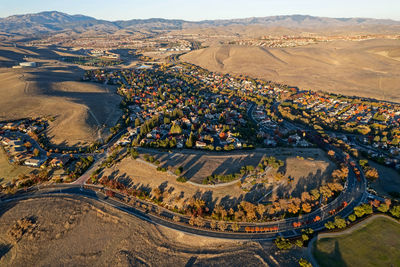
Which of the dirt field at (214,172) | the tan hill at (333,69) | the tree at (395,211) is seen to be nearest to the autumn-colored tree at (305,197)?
the dirt field at (214,172)

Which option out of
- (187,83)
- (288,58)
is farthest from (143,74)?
(288,58)

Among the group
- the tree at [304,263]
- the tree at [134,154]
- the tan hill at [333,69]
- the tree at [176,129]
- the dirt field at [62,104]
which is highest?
the tan hill at [333,69]

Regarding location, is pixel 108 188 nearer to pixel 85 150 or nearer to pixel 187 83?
pixel 85 150

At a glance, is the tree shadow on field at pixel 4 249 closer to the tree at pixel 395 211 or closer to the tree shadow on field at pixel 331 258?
the tree shadow on field at pixel 331 258

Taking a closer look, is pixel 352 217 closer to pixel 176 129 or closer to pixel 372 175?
pixel 372 175

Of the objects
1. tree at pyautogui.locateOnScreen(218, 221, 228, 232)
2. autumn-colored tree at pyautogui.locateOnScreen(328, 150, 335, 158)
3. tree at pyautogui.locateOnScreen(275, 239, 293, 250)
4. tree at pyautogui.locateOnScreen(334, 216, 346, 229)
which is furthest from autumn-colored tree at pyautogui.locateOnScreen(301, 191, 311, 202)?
autumn-colored tree at pyautogui.locateOnScreen(328, 150, 335, 158)

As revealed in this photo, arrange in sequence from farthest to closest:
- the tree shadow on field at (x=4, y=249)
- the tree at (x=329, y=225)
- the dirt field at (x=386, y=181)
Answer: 1. the dirt field at (x=386, y=181)
2. the tree at (x=329, y=225)
3. the tree shadow on field at (x=4, y=249)

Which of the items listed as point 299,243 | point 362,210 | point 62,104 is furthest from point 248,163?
point 62,104

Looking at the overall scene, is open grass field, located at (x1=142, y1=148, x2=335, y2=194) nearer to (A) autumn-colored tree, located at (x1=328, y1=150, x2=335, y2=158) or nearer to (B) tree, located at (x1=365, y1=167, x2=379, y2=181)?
(A) autumn-colored tree, located at (x1=328, y1=150, x2=335, y2=158)
